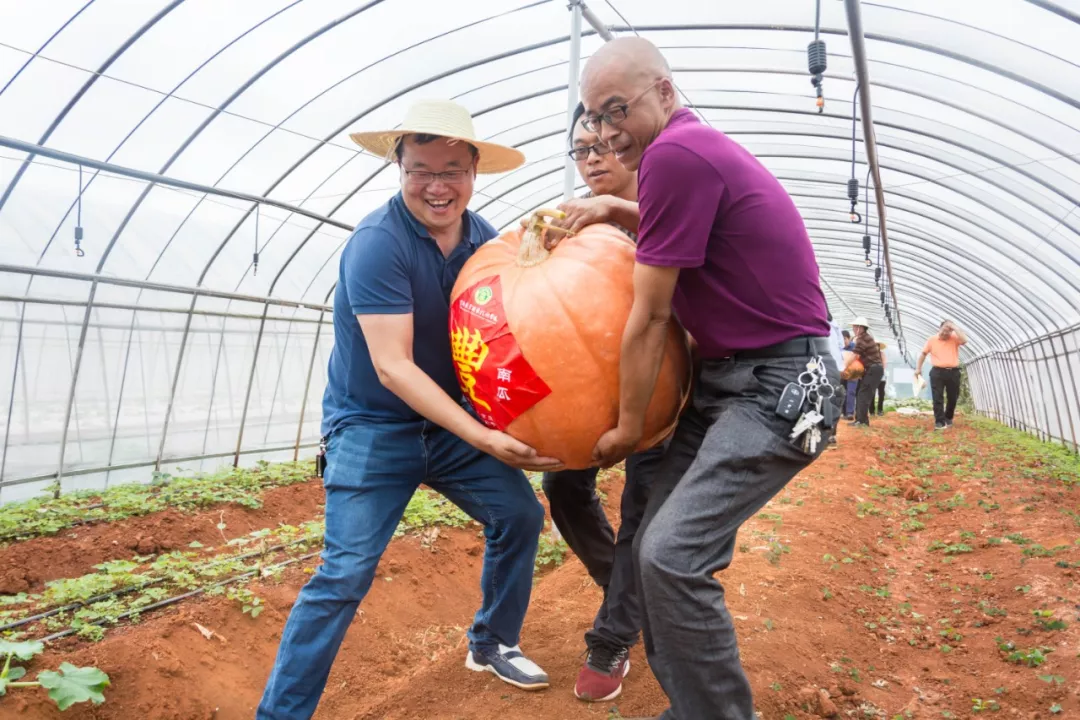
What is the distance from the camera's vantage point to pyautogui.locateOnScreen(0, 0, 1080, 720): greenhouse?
3.77m

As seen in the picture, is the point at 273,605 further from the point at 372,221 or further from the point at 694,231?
the point at 694,231

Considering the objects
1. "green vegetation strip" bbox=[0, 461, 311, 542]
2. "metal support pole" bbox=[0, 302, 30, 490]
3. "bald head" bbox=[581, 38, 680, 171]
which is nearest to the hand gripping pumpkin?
"bald head" bbox=[581, 38, 680, 171]

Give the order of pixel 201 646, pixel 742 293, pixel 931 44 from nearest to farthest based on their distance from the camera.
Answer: pixel 742 293 < pixel 201 646 < pixel 931 44

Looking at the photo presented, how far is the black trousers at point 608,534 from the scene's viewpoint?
3.26 m

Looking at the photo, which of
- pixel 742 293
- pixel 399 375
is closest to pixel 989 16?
pixel 742 293

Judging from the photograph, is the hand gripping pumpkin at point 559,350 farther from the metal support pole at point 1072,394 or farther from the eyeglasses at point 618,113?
the metal support pole at point 1072,394

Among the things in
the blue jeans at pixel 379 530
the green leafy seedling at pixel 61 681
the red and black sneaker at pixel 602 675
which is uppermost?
the blue jeans at pixel 379 530

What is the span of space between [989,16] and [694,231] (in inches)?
295

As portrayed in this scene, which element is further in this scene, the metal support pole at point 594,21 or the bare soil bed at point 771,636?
the metal support pole at point 594,21

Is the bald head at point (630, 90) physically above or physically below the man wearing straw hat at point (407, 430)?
above

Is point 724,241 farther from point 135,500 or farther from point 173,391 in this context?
point 173,391

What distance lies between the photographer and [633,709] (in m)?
3.18

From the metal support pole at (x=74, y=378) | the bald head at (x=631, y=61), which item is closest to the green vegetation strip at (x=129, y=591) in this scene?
the bald head at (x=631, y=61)

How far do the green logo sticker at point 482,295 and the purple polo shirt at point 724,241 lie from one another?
60 cm
